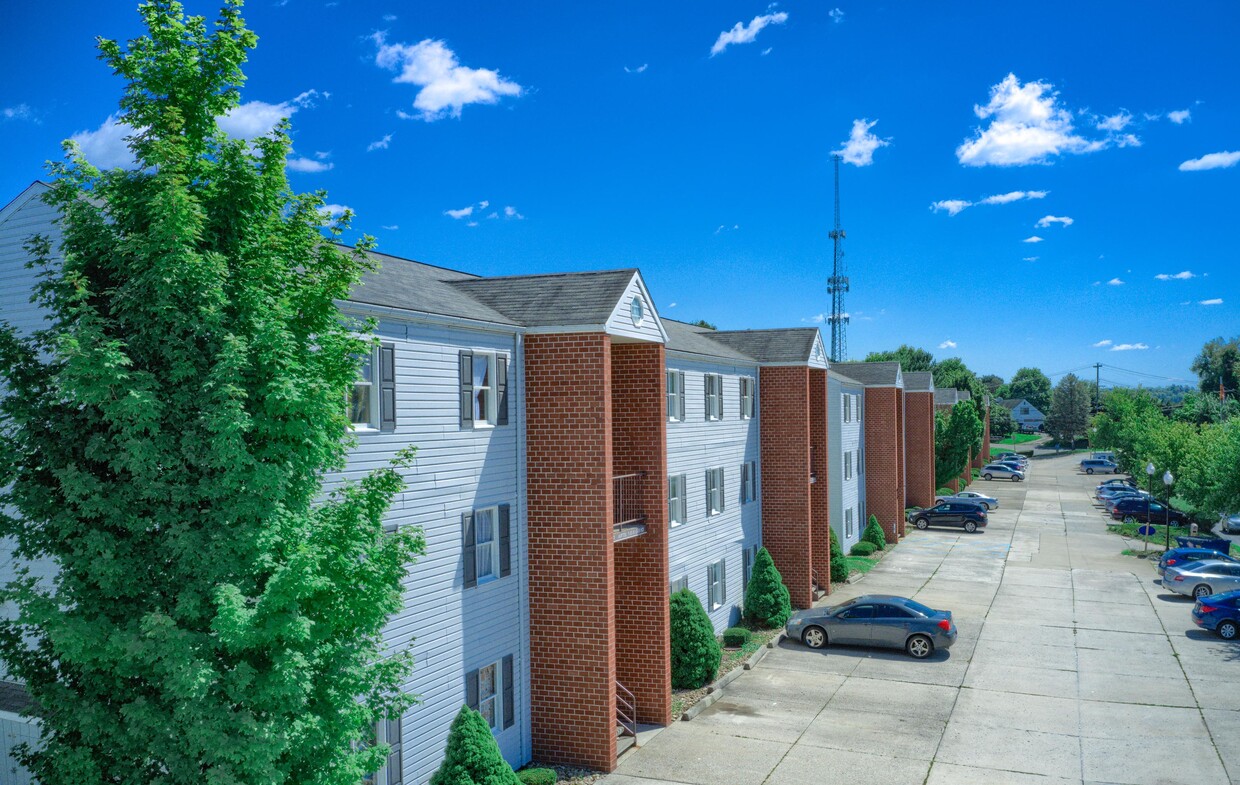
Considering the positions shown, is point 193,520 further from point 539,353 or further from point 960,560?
point 960,560

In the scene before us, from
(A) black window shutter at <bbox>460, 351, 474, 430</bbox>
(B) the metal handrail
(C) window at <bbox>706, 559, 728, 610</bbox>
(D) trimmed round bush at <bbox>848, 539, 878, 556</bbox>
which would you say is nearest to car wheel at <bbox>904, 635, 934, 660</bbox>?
(C) window at <bbox>706, 559, 728, 610</bbox>

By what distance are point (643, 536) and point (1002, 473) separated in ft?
251

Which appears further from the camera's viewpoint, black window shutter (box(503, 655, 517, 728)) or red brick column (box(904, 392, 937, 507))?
red brick column (box(904, 392, 937, 507))

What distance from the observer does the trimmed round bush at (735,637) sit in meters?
A: 26.5

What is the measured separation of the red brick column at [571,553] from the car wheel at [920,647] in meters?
11.9

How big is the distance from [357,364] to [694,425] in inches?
688

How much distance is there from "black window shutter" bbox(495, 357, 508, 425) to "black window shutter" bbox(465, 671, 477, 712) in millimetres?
4845

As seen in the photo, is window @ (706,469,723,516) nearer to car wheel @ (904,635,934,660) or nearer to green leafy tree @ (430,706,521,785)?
car wheel @ (904,635,934,660)

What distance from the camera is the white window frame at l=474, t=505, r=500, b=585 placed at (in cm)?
1653

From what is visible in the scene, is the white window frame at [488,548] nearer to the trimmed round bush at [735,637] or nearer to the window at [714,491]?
the window at [714,491]

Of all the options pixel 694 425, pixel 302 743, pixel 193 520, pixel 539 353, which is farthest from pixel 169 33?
pixel 694 425

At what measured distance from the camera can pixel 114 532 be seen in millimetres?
7855

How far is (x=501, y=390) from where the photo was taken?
17.5 m

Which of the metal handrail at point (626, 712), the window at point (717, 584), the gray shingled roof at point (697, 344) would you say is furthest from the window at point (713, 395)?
the metal handrail at point (626, 712)
